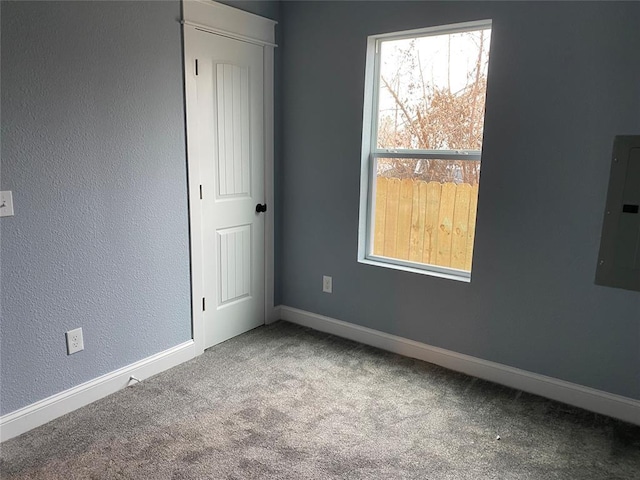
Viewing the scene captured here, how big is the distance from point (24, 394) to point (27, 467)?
1.17 ft

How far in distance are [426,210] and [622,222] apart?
1.04m

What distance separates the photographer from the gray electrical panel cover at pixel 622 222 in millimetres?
2211

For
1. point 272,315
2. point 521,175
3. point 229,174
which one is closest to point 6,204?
point 229,174

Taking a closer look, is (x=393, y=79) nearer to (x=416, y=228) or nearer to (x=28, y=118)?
(x=416, y=228)

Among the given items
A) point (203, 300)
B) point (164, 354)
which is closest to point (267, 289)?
point (203, 300)

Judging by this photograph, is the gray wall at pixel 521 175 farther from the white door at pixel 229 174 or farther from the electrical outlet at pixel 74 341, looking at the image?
the electrical outlet at pixel 74 341

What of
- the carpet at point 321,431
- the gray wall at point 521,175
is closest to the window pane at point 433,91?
the gray wall at point 521,175

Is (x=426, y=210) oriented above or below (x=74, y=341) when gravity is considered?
above

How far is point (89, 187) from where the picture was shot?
228cm

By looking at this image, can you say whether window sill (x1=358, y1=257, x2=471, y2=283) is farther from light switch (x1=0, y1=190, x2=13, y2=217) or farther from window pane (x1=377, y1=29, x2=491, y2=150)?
light switch (x1=0, y1=190, x2=13, y2=217)

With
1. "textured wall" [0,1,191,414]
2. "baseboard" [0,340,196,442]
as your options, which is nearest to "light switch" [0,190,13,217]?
"textured wall" [0,1,191,414]

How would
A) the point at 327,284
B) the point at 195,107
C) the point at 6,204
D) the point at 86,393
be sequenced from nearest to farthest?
the point at 6,204, the point at 86,393, the point at 195,107, the point at 327,284

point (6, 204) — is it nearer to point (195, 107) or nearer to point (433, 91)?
point (195, 107)

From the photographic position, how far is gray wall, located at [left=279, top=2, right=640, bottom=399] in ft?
7.45
